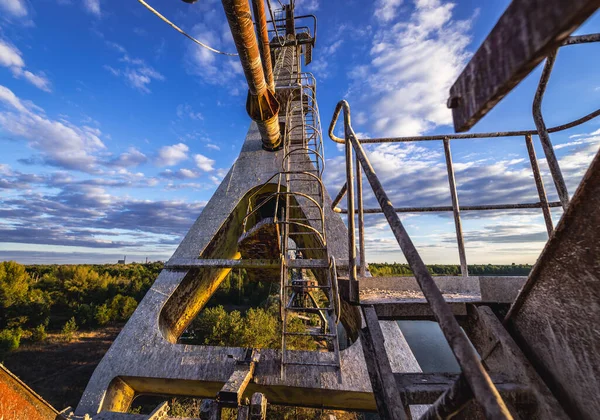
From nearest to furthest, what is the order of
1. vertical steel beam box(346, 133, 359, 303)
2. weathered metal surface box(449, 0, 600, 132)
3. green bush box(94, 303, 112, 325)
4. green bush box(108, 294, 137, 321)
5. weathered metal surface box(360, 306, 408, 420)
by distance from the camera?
weathered metal surface box(449, 0, 600, 132) < weathered metal surface box(360, 306, 408, 420) < vertical steel beam box(346, 133, 359, 303) < green bush box(94, 303, 112, 325) < green bush box(108, 294, 137, 321)

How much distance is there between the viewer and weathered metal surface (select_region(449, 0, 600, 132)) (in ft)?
1.68

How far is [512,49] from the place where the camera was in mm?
612

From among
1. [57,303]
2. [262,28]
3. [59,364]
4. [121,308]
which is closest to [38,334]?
[59,364]

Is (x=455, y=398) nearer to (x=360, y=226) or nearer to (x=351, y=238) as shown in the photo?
(x=351, y=238)

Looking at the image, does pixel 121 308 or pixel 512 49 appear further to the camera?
pixel 121 308

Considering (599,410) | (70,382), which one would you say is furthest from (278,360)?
(70,382)

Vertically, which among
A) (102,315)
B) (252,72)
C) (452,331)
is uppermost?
(252,72)

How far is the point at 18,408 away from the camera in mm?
1385

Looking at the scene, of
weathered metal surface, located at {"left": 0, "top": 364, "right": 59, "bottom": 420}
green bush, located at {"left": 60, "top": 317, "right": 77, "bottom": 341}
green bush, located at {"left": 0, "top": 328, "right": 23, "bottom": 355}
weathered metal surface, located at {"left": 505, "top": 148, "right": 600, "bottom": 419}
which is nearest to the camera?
weathered metal surface, located at {"left": 505, "top": 148, "right": 600, "bottom": 419}

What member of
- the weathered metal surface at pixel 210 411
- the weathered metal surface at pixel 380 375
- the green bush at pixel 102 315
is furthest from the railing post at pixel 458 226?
the green bush at pixel 102 315

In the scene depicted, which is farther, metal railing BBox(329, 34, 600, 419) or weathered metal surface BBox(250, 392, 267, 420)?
weathered metal surface BBox(250, 392, 267, 420)

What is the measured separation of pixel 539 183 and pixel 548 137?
0.81m

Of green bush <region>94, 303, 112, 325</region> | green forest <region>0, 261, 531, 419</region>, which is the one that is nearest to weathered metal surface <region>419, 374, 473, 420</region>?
green forest <region>0, 261, 531, 419</region>

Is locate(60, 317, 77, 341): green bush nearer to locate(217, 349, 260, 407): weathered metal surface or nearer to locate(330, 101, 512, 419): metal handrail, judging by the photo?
locate(217, 349, 260, 407): weathered metal surface
